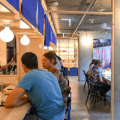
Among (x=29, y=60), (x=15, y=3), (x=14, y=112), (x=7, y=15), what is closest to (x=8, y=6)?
(x=15, y=3)

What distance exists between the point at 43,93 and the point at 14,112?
1.12ft

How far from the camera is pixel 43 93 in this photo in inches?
69.2

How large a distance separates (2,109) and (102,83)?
3.95 metres

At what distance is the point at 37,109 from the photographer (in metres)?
1.84

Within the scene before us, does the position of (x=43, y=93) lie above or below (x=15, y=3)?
below

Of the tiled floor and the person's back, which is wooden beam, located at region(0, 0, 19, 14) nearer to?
the person's back

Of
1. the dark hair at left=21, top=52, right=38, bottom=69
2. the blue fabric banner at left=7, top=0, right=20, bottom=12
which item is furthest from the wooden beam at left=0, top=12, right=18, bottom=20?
Answer: the dark hair at left=21, top=52, right=38, bottom=69

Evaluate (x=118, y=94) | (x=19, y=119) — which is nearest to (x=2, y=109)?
(x=19, y=119)

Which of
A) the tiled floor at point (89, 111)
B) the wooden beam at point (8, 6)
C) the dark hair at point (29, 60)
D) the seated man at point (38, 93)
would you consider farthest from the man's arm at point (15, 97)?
the tiled floor at point (89, 111)

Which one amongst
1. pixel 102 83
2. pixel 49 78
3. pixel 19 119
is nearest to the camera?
pixel 19 119

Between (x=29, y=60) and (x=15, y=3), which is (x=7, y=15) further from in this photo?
(x=29, y=60)

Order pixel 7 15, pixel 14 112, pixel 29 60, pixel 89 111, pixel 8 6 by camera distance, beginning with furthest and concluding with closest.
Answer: pixel 89 111, pixel 7 15, pixel 29 60, pixel 8 6, pixel 14 112

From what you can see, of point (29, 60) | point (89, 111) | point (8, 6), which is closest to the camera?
point (8, 6)

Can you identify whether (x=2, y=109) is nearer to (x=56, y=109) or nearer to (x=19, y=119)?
(x=19, y=119)
